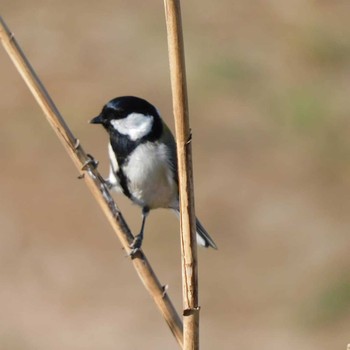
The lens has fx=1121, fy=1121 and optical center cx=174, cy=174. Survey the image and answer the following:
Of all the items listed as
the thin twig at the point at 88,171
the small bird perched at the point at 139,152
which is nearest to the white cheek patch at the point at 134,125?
the small bird perched at the point at 139,152

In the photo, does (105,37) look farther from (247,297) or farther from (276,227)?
(247,297)

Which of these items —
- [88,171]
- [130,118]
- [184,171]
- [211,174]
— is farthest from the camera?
[211,174]

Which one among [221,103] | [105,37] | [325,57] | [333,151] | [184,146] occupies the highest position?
[105,37]

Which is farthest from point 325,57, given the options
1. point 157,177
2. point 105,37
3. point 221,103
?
point 157,177

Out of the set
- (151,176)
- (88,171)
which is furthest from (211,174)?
(88,171)

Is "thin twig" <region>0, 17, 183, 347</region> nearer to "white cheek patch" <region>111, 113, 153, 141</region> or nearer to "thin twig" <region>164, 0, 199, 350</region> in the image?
"thin twig" <region>164, 0, 199, 350</region>

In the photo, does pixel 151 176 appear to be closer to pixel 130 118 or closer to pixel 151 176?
pixel 151 176

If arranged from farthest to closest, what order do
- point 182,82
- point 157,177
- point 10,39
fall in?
point 157,177 → point 10,39 → point 182,82

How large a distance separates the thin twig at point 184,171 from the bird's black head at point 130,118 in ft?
4.88

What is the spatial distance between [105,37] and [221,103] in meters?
1.15

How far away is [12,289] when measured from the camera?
5.05 metres

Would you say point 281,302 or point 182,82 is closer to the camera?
point 182,82

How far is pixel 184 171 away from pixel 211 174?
437cm

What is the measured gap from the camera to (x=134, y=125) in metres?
3.10
